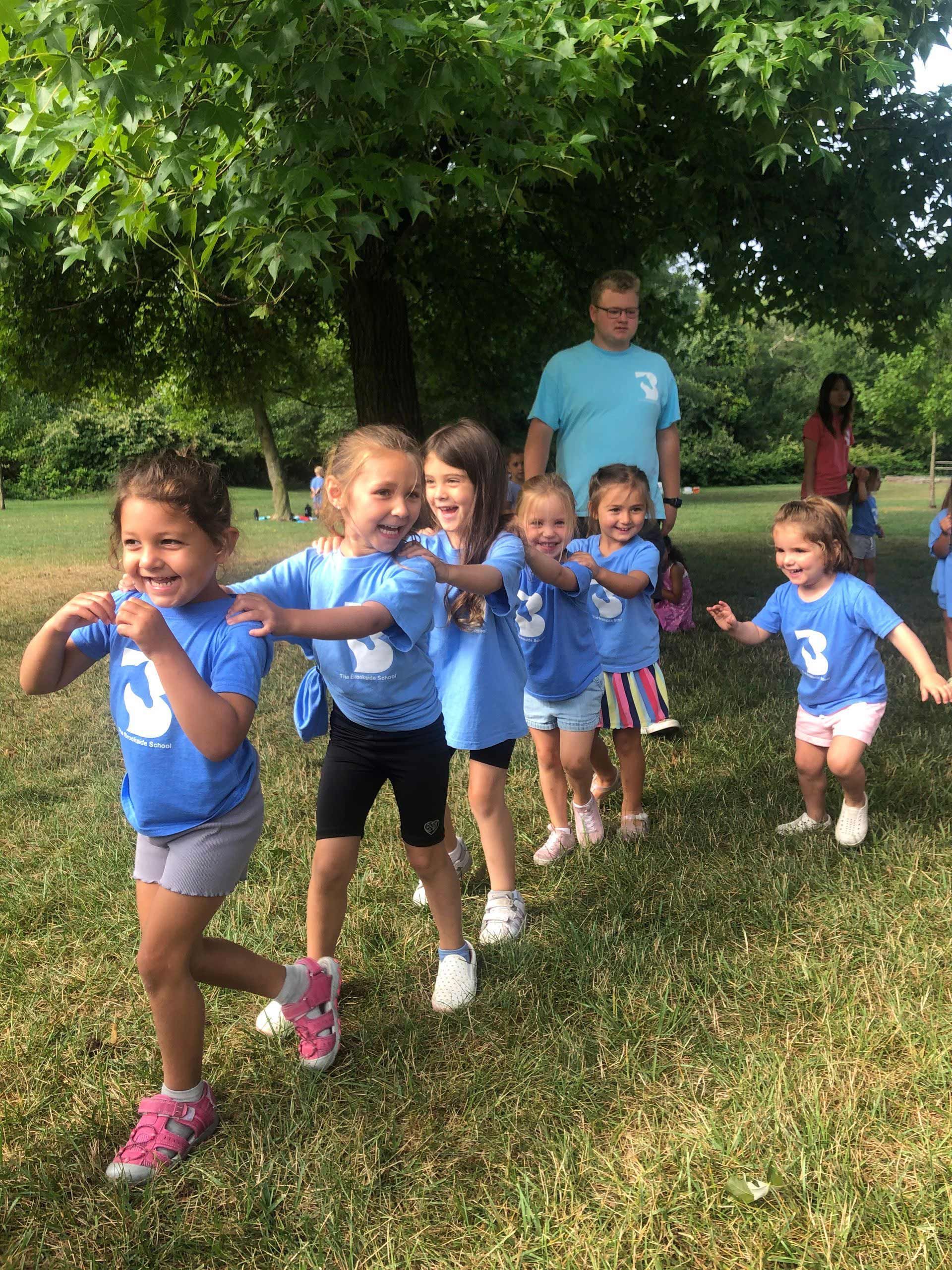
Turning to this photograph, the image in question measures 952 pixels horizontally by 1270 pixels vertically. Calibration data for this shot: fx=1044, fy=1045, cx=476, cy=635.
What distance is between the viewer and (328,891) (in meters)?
3.10

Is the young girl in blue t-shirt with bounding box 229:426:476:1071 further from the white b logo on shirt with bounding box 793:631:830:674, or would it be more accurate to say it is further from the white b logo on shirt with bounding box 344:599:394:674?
the white b logo on shirt with bounding box 793:631:830:674

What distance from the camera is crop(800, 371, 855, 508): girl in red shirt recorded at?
938 cm

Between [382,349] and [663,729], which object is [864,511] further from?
[663,729]

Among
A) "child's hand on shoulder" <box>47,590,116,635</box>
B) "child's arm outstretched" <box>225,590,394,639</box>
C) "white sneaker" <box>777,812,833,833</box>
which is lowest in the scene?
"white sneaker" <box>777,812,833,833</box>

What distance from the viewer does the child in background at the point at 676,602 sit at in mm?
8492

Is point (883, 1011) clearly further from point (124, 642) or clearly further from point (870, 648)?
point (124, 642)

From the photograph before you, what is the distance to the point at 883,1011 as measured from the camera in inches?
118

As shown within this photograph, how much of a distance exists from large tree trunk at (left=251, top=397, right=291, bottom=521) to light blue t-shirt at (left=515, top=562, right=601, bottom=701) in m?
21.6

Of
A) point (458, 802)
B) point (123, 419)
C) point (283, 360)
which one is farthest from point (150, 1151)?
point (123, 419)

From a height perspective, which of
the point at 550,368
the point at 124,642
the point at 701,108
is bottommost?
the point at 124,642

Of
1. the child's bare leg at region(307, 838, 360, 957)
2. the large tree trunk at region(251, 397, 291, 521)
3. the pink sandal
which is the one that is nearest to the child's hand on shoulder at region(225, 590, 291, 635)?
the child's bare leg at region(307, 838, 360, 957)

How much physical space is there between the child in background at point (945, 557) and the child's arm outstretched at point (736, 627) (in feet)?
7.01

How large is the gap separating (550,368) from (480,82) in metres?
1.44

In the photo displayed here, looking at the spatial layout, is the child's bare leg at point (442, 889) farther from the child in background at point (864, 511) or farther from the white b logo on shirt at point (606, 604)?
the child in background at point (864, 511)
